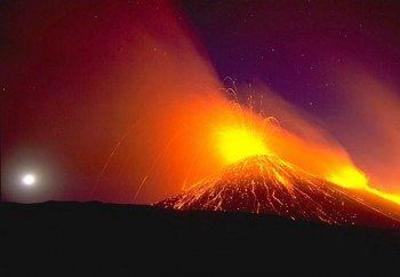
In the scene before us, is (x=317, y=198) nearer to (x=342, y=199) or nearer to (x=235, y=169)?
(x=342, y=199)

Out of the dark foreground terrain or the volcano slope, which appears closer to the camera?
the dark foreground terrain

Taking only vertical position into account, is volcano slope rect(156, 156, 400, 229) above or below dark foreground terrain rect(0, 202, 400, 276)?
above

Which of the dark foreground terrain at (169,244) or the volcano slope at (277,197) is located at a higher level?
the volcano slope at (277,197)

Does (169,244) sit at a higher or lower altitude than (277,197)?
lower

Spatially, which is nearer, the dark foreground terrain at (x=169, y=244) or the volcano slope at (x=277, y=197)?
the dark foreground terrain at (x=169, y=244)

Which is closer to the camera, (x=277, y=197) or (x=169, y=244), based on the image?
(x=169, y=244)
